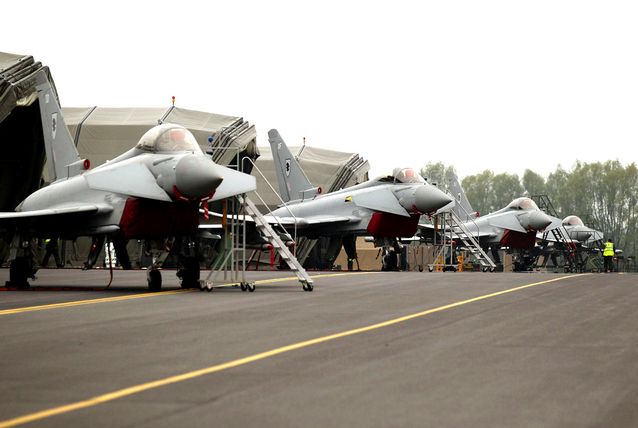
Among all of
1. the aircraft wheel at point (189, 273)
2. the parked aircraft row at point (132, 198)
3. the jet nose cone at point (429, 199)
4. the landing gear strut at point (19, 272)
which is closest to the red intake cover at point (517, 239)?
the jet nose cone at point (429, 199)

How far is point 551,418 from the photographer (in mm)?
6059

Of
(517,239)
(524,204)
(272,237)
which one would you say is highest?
(524,204)

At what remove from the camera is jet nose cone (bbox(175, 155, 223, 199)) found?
18797 millimetres

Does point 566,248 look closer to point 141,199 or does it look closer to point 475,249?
point 475,249

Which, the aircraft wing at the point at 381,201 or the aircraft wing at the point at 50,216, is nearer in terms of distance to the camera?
the aircraft wing at the point at 50,216

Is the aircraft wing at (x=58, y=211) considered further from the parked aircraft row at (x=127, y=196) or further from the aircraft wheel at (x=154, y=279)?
the aircraft wheel at (x=154, y=279)

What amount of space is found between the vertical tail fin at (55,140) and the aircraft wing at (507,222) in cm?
2698

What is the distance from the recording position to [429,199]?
33500 millimetres

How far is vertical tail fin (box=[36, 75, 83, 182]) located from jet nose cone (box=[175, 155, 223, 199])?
218 inches

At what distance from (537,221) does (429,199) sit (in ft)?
45.8

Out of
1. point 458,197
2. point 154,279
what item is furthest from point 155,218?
point 458,197

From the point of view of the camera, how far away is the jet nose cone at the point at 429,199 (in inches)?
1318

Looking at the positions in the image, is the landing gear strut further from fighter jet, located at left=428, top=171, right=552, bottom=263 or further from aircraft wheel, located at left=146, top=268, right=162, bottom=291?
fighter jet, located at left=428, top=171, right=552, bottom=263

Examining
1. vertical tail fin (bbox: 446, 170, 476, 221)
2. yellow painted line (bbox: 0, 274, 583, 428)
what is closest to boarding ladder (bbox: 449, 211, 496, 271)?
vertical tail fin (bbox: 446, 170, 476, 221)
